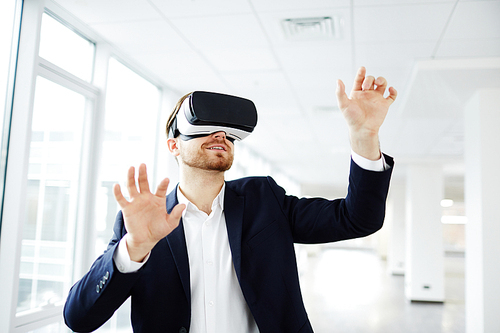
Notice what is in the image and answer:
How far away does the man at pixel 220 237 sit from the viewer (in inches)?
44.0

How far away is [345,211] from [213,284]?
466 millimetres

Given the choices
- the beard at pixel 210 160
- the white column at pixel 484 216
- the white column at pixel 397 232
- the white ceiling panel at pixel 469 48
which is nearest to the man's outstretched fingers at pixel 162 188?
the beard at pixel 210 160

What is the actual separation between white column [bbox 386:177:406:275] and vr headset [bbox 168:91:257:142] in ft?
40.9

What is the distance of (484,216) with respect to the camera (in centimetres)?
387

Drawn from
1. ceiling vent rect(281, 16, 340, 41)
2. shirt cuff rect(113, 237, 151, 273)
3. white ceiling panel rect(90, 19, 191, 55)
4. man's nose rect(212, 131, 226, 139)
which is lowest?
shirt cuff rect(113, 237, 151, 273)

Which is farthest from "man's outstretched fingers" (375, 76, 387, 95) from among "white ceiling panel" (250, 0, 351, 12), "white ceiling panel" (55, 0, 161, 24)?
"white ceiling panel" (55, 0, 161, 24)

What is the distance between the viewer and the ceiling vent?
2996 mm

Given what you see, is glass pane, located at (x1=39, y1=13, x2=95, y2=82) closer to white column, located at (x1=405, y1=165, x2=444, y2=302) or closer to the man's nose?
the man's nose

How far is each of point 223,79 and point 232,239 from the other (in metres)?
3.26

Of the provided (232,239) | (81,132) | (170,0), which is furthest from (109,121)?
(232,239)

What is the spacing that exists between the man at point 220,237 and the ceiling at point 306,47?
1.71 m

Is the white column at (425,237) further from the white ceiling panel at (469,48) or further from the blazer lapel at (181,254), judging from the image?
the blazer lapel at (181,254)

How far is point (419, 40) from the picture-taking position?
328 centimetres

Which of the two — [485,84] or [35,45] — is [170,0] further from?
[485,84]
